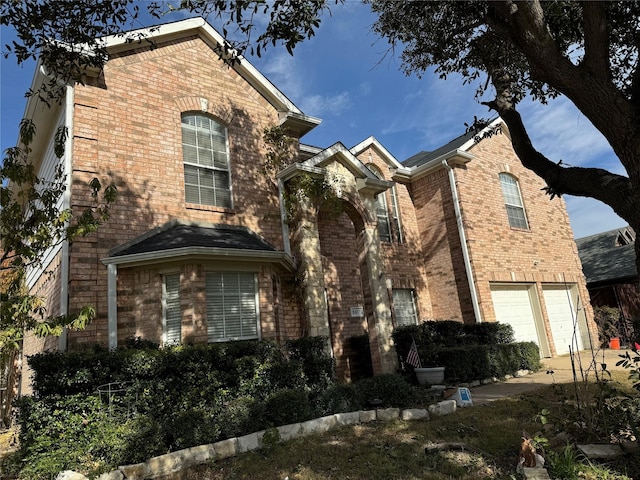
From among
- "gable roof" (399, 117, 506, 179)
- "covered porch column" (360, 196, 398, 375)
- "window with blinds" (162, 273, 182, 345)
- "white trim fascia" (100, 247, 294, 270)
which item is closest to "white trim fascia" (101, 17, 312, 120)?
"covered porch column" (360, 196, 398, 375)

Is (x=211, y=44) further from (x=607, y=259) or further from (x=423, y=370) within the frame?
(x=607, y=259)

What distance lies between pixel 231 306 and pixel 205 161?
3.67m

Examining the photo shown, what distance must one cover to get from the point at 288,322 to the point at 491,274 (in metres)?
8.13

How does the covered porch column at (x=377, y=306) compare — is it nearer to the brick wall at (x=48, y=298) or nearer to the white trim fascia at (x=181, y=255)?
the white trim fascia at (x=181, y=255)

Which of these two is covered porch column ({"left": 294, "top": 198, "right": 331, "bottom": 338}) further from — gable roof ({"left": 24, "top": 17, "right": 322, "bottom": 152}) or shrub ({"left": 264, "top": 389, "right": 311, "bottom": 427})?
shrub ({"left": 264, "top": 389, "right": 311, "bottom": 427})

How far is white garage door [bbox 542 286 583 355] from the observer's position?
16.6 m

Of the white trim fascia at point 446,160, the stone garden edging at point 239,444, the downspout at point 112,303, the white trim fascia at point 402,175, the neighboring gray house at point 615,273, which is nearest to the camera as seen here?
the stone garden edging at point 239,444

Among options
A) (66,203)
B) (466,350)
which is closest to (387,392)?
(466,350)

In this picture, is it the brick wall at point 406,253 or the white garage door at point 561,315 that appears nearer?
the brick wall at point 406,253

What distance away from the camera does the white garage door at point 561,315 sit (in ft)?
54.6

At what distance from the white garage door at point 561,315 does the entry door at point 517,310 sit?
96cm

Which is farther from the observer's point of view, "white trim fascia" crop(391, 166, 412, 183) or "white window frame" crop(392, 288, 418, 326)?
"white trim fascia" crop(391, 166, 412, 183)

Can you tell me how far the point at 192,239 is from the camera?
28.2 ft

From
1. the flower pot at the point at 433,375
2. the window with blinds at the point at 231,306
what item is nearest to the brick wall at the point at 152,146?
the window with blinds at the point at 231,306
